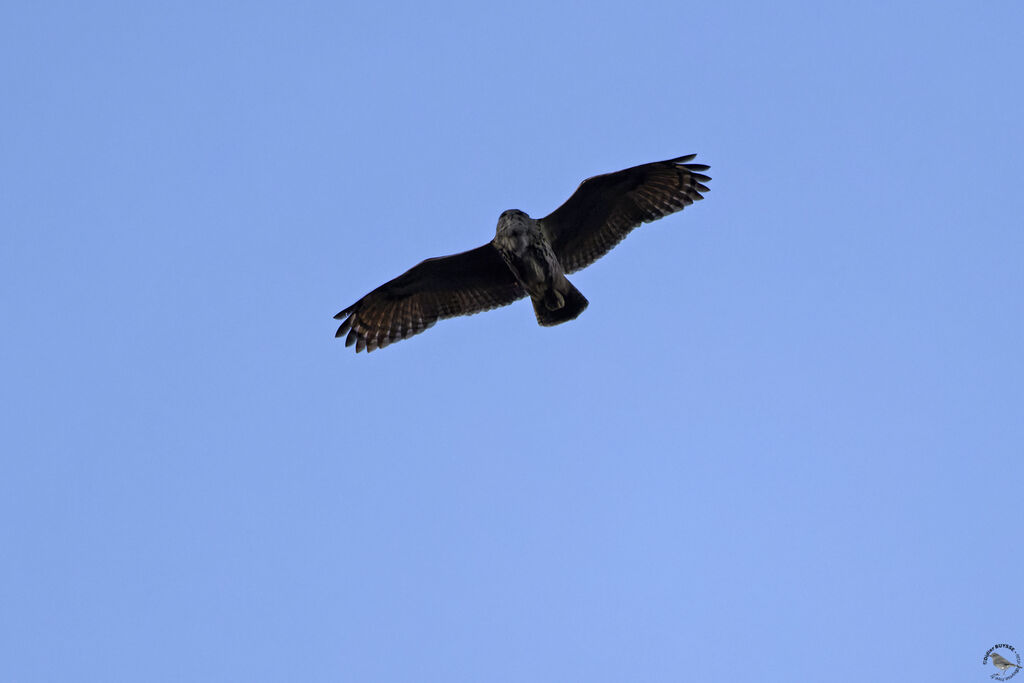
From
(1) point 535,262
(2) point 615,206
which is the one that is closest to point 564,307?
(1) point 535,262

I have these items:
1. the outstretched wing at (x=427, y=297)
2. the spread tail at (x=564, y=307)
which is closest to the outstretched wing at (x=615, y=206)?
the spread tail at (x=564, y=307)

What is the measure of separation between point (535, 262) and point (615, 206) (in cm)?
140

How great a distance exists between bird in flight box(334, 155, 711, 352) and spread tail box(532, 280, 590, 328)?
12 mm

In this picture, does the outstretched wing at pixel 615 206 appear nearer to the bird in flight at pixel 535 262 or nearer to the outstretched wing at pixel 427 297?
the bird in flight at pixel 535 262

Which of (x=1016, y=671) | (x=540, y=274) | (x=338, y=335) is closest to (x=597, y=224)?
(x=540, y=274)

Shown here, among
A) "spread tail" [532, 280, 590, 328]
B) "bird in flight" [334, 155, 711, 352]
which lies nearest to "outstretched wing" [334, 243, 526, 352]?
"bird in flight" [334, 155, 711, 352]

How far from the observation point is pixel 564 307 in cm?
1326

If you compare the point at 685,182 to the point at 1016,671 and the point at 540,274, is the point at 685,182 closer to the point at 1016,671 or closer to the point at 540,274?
the point at 540,274

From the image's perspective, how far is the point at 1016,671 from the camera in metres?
11.6

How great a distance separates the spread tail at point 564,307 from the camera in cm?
1321

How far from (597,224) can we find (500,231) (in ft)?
4.48

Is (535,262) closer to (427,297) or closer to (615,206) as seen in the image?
(615,206)

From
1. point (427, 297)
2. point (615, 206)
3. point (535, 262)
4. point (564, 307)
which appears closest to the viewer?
point (535, 262)

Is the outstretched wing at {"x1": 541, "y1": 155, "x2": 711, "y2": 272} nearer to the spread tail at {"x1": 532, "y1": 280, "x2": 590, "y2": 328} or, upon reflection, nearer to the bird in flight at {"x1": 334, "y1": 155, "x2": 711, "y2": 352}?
the bird in flight at {"x1": 334, "y1": 155, "x2": 711, "y2": 352}
